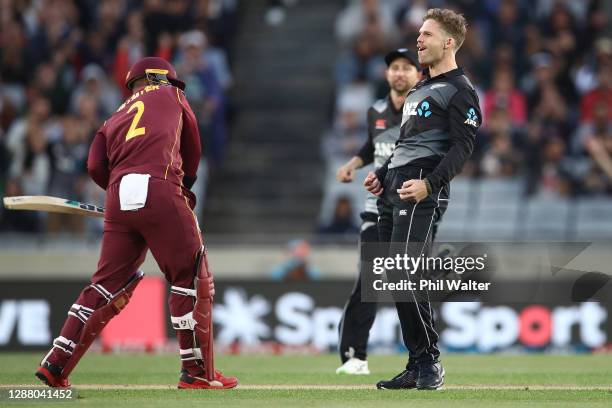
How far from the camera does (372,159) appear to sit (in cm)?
1162

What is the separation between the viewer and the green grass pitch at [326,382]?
28.4 feet

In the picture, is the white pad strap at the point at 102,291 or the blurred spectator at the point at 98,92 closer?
the white pad strap at the point at 102,291

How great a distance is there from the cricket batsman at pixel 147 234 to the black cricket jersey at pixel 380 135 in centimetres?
227

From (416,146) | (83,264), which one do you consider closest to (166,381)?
(416,146)

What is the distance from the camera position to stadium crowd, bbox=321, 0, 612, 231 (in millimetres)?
17750

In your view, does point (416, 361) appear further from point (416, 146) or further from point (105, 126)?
point (105, 126)

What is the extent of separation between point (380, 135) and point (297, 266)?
643 centimetres

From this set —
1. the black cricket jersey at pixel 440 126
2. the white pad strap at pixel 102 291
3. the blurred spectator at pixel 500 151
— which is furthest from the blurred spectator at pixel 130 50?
the black cricket jersey at pixel 440 126

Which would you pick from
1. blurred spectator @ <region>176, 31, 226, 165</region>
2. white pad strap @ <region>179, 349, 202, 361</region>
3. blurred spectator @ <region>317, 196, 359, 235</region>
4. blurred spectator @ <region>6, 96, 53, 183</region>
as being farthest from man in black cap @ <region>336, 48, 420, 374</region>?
blurred spectator @ <region>6, 96, 53, 183</region>

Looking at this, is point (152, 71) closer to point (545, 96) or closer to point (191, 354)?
point (191, 354)

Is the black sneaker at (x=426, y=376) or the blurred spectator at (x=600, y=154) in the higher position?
the blurred spectator at (x=600, y=154)

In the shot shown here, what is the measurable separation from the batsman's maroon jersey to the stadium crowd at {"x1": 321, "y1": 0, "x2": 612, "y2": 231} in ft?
27.3

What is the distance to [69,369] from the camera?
364 inches

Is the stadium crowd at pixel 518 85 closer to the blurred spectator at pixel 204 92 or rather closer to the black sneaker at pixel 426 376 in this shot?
the blurred spectator at pixel 204 92
